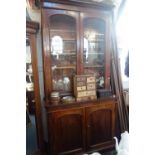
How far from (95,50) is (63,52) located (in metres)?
0.51

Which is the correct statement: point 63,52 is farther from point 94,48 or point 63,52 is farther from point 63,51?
point 94,48

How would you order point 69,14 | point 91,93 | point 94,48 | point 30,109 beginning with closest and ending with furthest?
point 30,109, point 69,14, point 91,93, point 94,48

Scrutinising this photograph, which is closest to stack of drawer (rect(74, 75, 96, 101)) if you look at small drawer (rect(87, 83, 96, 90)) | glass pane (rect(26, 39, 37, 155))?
small drawer (rect(87, 83, 96, 90))

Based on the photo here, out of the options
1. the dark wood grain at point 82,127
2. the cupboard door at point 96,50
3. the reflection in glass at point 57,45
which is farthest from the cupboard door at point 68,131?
the reflection in glass at point 57,45

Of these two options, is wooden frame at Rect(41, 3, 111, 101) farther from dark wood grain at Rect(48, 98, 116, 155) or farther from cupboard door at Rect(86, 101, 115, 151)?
cupboard door at Rect(86, 101, 115, 151)

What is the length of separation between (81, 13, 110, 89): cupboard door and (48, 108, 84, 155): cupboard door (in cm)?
62

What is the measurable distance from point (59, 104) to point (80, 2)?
50.7 inches

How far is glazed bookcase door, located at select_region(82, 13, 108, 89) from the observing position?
2371mm

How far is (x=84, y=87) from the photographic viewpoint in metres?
2.16

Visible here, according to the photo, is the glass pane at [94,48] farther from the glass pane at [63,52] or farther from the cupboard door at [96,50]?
the glass pane at [63,52]

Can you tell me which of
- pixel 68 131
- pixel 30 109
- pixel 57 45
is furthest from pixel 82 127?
pixel 57 45
